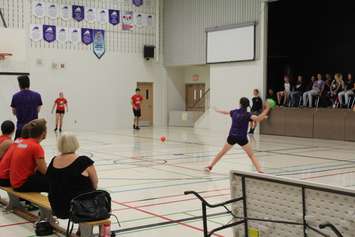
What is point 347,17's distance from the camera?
23.4 m

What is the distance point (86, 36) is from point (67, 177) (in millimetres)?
21931

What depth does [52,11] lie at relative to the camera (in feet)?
83.8

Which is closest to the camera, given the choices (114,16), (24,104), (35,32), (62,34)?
(24,104)

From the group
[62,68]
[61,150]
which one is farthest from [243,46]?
[61,150]

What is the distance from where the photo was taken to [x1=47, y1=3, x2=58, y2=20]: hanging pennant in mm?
25391

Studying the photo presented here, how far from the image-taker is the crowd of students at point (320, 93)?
21.2m

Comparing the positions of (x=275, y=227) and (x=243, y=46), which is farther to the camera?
(x=243, y=46)

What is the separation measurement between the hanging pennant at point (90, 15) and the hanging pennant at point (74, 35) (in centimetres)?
88

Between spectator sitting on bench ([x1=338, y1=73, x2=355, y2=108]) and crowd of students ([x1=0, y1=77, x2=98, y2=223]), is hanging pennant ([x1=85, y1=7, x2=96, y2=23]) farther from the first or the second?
crowd of students ([x1=0, y1=77, x2=98, y2=223])

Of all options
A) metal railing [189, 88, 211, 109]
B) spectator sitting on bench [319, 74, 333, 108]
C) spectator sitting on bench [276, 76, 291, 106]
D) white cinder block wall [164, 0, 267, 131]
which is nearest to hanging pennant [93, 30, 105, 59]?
white cinder block wall [164, 0, 267, 131]

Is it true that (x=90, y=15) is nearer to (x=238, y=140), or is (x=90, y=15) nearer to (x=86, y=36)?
(x=86, y=36)

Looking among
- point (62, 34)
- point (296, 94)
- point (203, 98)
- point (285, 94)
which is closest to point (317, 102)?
point (296, 94)

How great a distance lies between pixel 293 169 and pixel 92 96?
Result: 1696 centimetres

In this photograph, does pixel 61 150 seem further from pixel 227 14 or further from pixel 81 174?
pixel 227 14
